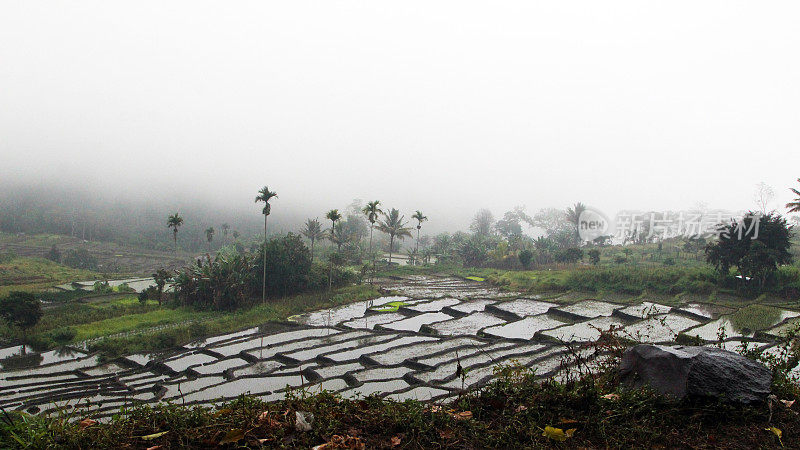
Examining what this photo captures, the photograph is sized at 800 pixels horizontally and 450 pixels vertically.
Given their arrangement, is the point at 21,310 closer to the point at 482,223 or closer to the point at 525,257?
the point at 525,257

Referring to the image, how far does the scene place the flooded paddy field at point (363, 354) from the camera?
10.6 m

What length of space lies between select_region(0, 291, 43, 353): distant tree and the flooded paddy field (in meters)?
1.02

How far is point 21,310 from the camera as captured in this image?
16203 millimetres

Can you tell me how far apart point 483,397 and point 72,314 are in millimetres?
22294

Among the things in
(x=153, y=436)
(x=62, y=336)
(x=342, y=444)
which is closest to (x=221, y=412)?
(x=153, y=436)

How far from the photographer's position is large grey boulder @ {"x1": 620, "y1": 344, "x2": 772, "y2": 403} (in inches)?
157

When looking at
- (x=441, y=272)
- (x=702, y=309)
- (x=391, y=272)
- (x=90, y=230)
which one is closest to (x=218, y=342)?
(x=702, y=309)

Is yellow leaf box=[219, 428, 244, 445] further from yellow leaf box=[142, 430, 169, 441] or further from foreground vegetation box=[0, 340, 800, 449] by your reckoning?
yellow leaf box=[142, 430, 169, 441]

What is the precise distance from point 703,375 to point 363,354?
10306mm

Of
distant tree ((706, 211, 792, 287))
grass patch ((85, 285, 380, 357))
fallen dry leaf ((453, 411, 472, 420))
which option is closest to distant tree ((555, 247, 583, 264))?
distant tree ((706, 211, 792, 287))

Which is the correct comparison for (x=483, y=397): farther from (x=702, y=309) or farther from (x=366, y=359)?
(x=702, y=309)

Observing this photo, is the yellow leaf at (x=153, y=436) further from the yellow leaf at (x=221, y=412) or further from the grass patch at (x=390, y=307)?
the grass patch at (x=390, y=307)

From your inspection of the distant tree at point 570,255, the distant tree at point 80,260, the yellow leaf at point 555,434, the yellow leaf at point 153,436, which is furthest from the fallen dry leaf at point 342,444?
the distant tree at point 80,260

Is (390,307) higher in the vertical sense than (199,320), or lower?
higher
